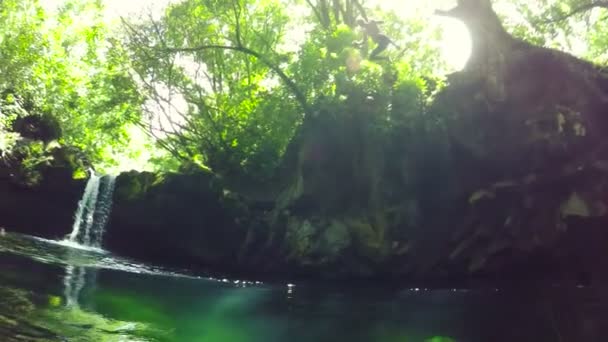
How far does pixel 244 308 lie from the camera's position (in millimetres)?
11625

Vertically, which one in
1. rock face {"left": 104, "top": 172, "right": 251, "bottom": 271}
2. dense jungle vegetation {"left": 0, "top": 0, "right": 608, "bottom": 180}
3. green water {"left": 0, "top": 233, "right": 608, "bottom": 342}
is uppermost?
dense jungle vegetation {"left": 0, "top": 0, "right": 608, "bottom": 180}

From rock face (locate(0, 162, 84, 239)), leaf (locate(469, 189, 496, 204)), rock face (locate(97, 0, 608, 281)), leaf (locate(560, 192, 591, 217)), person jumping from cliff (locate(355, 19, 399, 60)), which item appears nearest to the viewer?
rock face (locate(97, 0, 608, 281))

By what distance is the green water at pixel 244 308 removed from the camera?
845 centimetres

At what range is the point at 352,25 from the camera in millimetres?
22016

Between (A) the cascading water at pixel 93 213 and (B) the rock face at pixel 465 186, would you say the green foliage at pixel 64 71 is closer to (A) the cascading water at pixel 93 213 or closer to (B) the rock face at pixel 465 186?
(A) the cascading water at pixel 93 213

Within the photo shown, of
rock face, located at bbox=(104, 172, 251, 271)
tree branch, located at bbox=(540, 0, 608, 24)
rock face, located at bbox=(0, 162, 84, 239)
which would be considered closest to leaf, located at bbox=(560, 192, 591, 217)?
tree branch, located at bbox=(540, 0, 608, 24)

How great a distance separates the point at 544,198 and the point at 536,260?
244 centimetres

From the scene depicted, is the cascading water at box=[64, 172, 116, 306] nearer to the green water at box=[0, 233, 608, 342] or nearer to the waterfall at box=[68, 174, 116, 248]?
the waterfall at box=[68, 174, 116, 248]

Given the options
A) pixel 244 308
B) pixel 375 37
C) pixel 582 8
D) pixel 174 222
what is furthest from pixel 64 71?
pixel 582 8

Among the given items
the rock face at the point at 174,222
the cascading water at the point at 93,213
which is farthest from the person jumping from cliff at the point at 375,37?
the cascading water at the point at 93,213

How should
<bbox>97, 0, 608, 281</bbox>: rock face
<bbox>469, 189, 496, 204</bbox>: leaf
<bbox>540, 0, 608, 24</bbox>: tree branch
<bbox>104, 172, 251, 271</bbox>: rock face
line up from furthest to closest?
<bbox>104, 172, 251, 271</bbox>: rock face, <bbox>540, 0, 608, 24</bbox>: tree branch, <bbox>469, 189, 496, 204</bbox>: leaf, <bbox>97, 0, 608, 281</bbox>: rock face

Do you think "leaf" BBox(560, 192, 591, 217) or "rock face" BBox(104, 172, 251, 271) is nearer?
"leaf" BBox(560, 192, 591, 217)

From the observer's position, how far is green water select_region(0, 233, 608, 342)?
27.7 feet

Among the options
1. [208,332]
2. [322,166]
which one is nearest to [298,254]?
[322,166]
